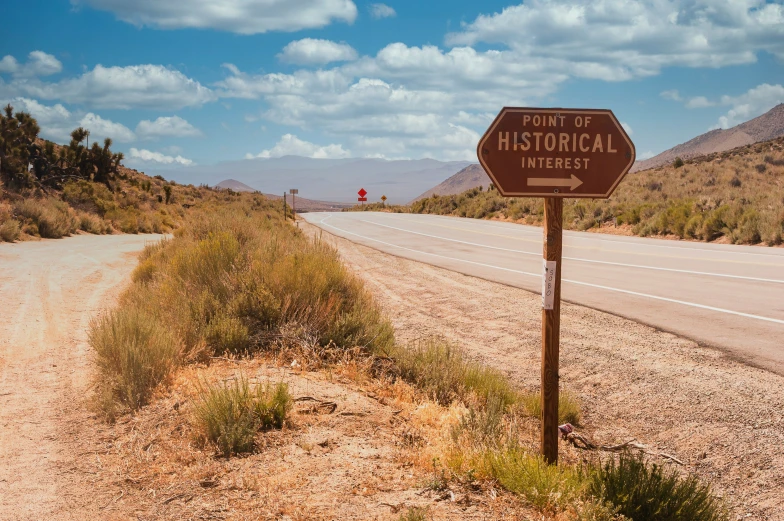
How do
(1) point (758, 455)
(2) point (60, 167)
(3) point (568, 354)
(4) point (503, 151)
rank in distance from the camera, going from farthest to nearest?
(2) point (60, 167) < (3) point (568, 354) < (1) point (758, 455) < (4) point (503, 151)

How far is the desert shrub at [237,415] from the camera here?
495 cm

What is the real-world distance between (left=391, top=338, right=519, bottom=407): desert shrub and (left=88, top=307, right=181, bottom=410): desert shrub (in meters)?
2.48

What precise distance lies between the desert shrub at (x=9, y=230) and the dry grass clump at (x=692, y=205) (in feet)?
51.5

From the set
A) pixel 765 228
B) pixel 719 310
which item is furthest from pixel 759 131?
pixel 719 310

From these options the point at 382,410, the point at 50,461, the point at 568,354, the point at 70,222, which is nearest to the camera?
the point at 50,461

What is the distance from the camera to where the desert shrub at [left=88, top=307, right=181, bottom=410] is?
20.5ft

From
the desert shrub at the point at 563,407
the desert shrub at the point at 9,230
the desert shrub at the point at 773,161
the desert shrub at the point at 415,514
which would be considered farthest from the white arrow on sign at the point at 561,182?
the desert shrub at the point at 773,161

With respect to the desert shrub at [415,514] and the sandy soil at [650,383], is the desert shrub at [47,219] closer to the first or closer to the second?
the sandy soil at [650,383]

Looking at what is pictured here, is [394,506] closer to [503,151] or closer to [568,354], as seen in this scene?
[503,151]

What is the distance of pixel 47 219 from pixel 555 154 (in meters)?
24.9

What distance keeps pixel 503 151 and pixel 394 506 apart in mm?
2423

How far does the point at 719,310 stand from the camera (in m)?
10.4

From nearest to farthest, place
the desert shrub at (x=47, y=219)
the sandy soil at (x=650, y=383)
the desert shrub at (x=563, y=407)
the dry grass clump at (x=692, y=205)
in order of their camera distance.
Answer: the sandy soil at (x=650, y=383) < the desert shrub at (x=563, y=407) < the dry grass clump at (x=692, y=205) < the desert shrub at (x=47, y=219)

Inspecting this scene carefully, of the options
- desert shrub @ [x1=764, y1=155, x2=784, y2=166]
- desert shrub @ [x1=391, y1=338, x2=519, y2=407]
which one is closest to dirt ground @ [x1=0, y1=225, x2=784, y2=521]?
desert shrub @ [x1=391, y1=338, x2=519, y2=407]
